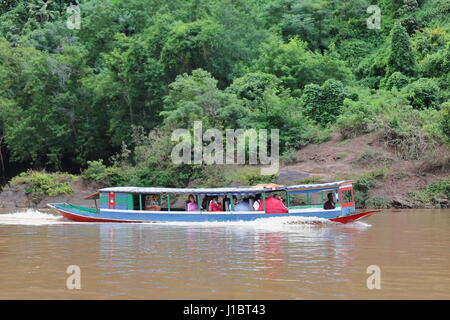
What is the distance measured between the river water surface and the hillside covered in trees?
14035 millimetres

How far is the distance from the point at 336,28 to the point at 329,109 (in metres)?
14.5

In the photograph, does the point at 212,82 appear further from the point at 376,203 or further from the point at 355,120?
the point at 376,203

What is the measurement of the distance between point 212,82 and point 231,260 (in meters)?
26.1

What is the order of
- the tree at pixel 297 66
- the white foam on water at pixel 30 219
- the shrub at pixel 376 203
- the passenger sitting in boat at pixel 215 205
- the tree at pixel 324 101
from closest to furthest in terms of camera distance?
the passenger sitting in boat at pixel 215 205 → the white foam on water at pixel 30 219 → the shrub at pixel 376 203 → the tree at pixel 324 101 → the tree at pixel 297 66

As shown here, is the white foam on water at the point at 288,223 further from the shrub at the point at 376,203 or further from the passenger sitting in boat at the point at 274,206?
the shrub at the point at 376,203

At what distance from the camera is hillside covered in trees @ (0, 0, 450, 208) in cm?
4006

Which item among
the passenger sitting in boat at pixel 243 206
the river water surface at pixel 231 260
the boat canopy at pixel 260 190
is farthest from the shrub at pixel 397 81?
the passenger sitting in boat at pixel 243 206

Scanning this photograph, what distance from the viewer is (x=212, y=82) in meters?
41.5

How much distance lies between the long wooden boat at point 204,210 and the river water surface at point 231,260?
48 centimetres

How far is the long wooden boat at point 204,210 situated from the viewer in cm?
2575

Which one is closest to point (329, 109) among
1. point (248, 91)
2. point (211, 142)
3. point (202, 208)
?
point (248, 91)

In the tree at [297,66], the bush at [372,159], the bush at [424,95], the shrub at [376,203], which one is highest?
the tree at [297,66]

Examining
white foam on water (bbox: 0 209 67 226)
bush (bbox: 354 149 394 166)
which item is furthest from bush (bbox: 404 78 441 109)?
white foam on water (bbox: 0 209 67 226)

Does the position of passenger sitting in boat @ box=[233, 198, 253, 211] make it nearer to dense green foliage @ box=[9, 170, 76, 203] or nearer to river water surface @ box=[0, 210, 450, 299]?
river water surface @ box=[0, 210, 450, 299]
